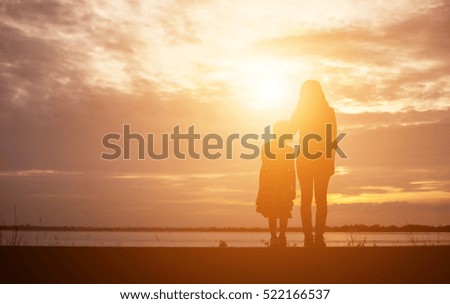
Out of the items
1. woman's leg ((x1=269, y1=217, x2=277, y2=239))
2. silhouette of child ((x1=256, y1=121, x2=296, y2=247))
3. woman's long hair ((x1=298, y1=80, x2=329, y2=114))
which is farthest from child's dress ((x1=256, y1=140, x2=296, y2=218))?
woman's long hair ((x1=298, y1=80, x2=329, y2=114))

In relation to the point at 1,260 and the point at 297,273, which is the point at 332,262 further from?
the point at 1,260

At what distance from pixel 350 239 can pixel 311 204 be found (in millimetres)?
1937

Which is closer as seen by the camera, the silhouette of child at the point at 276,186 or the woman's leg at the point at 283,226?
the woman's leg at the point at 283,226

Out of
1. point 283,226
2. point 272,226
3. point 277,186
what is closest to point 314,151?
point 277,186

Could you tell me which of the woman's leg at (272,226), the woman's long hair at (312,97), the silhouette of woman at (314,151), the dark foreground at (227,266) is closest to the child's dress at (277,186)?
the woman's leg at (272,226)

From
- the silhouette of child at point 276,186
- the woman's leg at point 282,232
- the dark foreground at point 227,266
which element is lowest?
the dark foreground at point 227,266

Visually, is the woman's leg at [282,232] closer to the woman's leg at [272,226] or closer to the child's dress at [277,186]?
the child's dress at [277,186]

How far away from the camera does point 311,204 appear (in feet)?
38.4

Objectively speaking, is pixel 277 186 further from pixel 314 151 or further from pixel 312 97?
pixel 312 97

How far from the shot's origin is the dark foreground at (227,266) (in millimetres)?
9180

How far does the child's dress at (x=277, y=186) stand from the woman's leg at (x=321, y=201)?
1442mm

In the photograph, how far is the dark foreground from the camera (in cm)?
918
